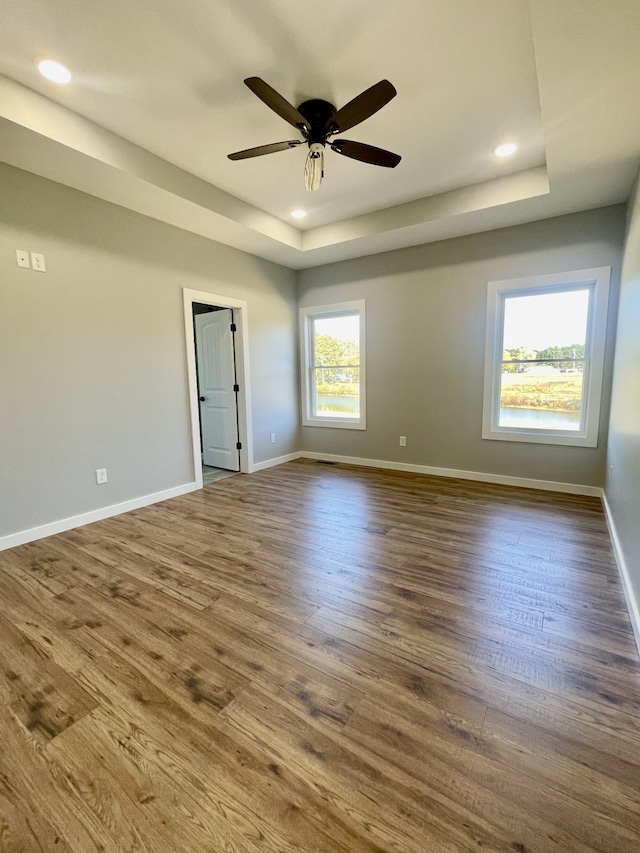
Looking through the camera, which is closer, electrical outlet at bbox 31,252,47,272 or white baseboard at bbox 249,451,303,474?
electrical outlet at bbox 31,252,47,272

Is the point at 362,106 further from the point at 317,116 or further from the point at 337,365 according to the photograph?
the point at 337,365

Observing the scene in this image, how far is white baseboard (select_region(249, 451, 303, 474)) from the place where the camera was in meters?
4.77

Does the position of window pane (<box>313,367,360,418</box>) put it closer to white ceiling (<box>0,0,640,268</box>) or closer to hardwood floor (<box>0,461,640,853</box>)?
white ceiling (<box>0,0,640,268</box>)

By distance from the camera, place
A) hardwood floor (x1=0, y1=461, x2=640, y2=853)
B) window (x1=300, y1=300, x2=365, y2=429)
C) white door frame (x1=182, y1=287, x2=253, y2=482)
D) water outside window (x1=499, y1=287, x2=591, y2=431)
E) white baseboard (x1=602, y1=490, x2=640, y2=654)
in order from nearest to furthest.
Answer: hardwood floor (x1=0, y1=461, x2=640, y2=853) < white baseboard (x1=602, y1=490, x2=640, y2=654) < water outside window (x1=499, y1=287, x2=591, y2=431) < white door frame (x1=182, y1=287, x2=253, y2=482) < window (x1=300, y1=300, x2=365, y2=429)

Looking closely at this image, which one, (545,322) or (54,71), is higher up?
(54,71)

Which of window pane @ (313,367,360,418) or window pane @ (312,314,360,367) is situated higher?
window pane @ (312,314,360,367)

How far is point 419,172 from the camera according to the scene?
307 centimetres

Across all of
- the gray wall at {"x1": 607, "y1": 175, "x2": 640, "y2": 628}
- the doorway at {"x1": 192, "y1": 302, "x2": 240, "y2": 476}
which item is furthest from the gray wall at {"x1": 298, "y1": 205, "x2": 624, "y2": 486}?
the doorway at {"x1": 192, "y1": 302, "x2": 240, "y2": 476}

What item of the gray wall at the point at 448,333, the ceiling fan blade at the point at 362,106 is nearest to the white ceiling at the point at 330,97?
the ceiling fan blade at the point at 362,106

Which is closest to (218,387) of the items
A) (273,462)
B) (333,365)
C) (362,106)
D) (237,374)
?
(237,374)

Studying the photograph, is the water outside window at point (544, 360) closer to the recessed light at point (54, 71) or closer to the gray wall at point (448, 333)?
the gray wall at point (448, 333)

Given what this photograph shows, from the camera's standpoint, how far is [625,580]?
80.0 inches

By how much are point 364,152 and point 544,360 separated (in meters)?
2.69

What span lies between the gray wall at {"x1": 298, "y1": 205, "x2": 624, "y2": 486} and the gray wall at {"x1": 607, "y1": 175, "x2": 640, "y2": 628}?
57 centimetres
